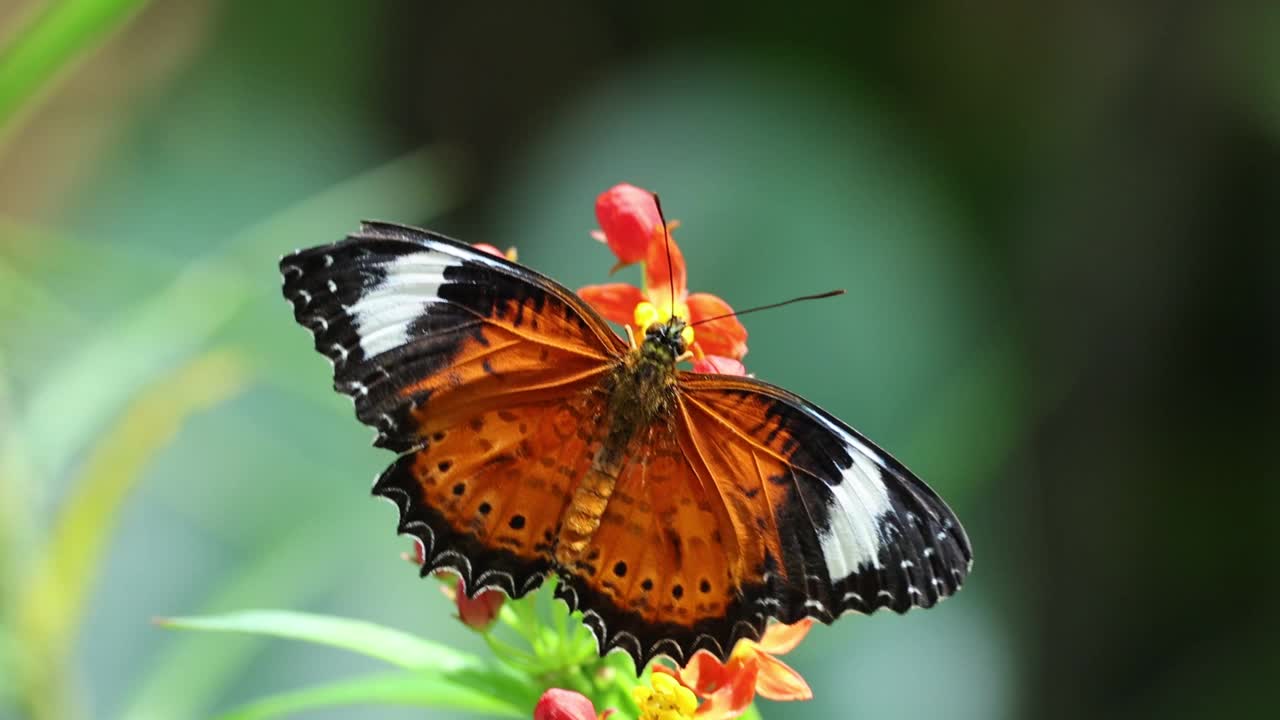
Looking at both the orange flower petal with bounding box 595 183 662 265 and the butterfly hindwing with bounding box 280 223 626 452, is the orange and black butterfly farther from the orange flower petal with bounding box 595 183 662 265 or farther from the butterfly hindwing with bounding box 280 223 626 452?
the orange flower petal with bounding box 595 183 662 265

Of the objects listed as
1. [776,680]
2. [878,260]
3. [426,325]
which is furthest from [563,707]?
[878,260]

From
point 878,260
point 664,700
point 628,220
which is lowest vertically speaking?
point 664,700

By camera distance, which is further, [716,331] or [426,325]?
[716,331]

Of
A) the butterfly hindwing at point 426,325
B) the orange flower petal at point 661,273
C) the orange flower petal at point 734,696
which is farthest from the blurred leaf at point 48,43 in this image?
the orange flower petal at point 734,696

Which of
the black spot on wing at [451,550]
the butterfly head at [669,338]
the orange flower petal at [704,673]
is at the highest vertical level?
the butterfly head at [669,338]

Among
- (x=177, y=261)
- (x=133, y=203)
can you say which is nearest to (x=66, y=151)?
(x=133, y=203)

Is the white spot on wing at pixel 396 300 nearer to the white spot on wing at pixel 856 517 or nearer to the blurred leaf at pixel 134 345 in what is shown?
the white spot on wing at pixel 856 517

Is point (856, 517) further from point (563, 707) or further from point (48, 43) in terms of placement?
point (48, 43)
